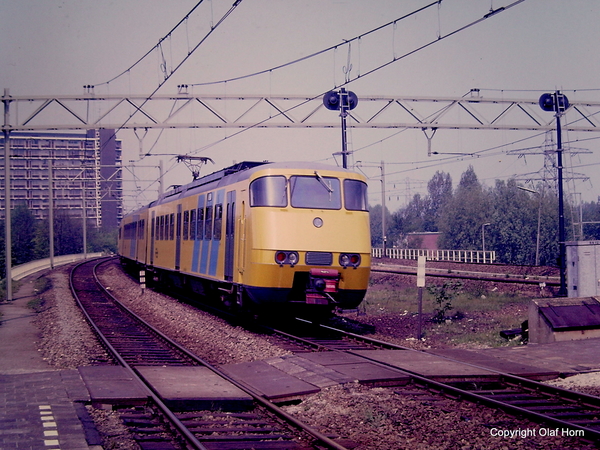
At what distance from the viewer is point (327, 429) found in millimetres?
7082

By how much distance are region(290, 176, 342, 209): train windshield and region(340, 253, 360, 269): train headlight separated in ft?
3.33

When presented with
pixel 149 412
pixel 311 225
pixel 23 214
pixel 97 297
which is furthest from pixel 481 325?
pixel 23 214

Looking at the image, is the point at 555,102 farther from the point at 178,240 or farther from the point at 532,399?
the point at 532,399

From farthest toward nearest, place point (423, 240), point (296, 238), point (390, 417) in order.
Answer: point (423, 240)
point (296, 238)
point (390, 417)

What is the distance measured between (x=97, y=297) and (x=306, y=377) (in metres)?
17.6

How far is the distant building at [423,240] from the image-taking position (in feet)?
289

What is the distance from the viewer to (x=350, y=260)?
1348 centimetres

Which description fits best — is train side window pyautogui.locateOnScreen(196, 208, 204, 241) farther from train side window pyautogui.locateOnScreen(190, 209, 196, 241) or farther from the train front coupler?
the train front coupler

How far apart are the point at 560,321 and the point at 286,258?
526 centimetres

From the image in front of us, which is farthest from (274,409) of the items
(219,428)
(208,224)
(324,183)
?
(208,224)

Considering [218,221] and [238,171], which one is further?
[218,221]

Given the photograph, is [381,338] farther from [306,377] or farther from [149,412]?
[149,412]

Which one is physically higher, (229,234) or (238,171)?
(238,171)

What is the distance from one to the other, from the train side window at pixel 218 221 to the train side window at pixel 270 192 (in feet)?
8.49
